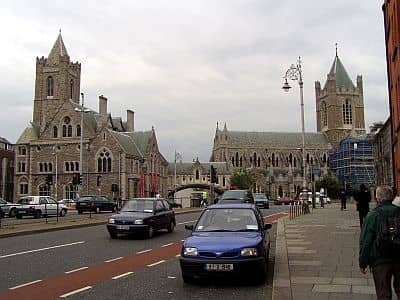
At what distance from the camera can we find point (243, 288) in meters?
9.02

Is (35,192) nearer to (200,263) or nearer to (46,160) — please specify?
(46,160)

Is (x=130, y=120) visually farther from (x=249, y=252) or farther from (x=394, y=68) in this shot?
(x=249, y=252)

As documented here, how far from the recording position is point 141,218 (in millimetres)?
17969

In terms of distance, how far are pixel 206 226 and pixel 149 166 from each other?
71180mm

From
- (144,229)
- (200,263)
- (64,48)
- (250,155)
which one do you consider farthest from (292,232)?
(250,155)

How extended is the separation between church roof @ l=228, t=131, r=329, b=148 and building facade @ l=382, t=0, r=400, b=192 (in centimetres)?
10758

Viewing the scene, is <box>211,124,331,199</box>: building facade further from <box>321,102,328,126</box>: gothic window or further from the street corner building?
the street corner building

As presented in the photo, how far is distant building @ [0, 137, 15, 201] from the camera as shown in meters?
85.9

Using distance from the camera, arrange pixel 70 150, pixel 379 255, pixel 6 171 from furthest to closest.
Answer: pixel 6 171
pixel 70 150
pixel 379 255

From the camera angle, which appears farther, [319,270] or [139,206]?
[139,206]

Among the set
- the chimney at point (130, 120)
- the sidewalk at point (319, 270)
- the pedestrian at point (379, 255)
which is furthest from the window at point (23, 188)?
the pedestrian at point (379, 255)

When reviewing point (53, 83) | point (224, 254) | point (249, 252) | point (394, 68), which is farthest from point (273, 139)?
point (224, 254)

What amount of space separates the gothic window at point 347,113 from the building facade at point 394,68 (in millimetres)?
112237

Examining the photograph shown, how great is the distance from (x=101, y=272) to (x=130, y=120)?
82.6 m
